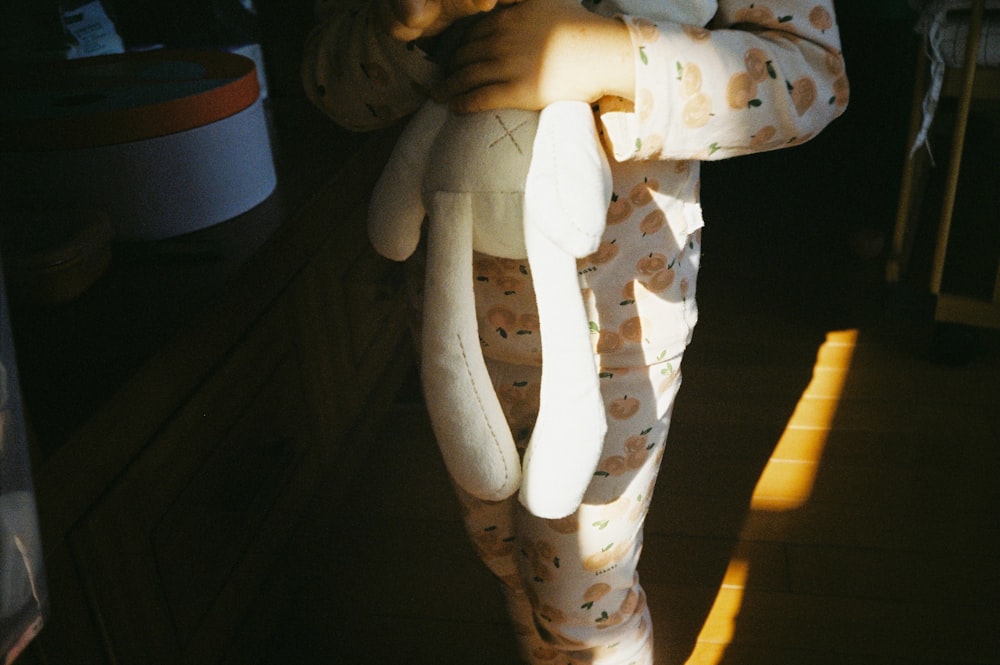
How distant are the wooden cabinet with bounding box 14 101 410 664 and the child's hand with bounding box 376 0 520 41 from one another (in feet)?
0.81

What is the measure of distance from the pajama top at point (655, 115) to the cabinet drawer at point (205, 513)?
9.0 inches

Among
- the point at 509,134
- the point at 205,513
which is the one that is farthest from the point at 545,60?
the point at 205,513

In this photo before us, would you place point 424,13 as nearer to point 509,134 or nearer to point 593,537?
point 509,134

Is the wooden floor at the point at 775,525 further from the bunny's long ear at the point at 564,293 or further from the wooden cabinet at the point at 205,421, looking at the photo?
the bunny's long ear at the point at 564,293

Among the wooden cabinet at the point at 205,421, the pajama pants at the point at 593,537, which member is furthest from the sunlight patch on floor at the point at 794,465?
the wooden cabinet at the point at 205,421

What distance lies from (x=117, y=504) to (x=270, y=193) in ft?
1.16

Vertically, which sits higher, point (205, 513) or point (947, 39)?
point (947, 39)

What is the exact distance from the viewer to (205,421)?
27.7 inches

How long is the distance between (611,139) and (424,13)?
0.52ft

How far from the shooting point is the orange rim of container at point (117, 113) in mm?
674

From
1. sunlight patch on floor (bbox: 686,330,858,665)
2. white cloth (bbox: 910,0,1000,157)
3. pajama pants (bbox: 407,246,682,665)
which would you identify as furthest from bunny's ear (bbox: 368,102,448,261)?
white cloth (bbox: 910,0,1000,157)

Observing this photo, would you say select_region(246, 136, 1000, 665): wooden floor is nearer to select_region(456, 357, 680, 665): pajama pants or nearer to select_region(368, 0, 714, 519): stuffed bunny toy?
select_region(456, 357, 680, 665): pajama pants

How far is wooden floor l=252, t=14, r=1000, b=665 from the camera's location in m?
1.00

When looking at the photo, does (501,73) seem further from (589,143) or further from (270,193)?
(270,193)
